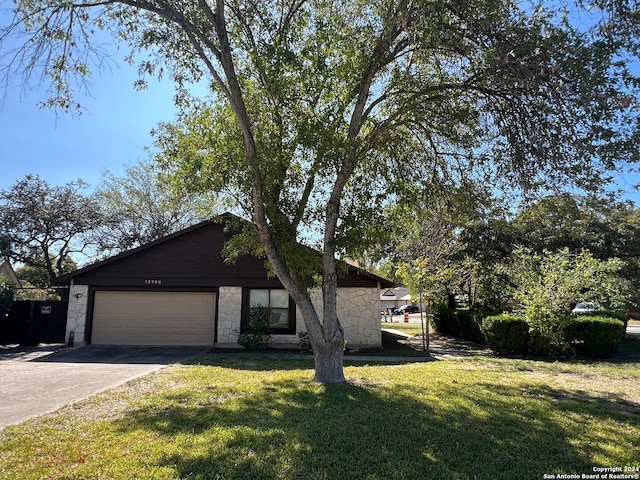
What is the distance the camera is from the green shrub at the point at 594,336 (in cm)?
1280

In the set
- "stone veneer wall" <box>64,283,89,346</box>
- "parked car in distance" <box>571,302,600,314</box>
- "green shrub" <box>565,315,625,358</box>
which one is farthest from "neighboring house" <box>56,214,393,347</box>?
"parked car in distance" <box>571,302,600,314</box>

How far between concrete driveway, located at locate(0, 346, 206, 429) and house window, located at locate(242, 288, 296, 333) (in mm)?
2322

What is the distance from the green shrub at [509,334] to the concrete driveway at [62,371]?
947 centimetres

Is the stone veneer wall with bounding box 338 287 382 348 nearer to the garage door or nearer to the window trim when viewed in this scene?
the window trim

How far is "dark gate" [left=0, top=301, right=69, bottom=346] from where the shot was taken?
16.8 metres

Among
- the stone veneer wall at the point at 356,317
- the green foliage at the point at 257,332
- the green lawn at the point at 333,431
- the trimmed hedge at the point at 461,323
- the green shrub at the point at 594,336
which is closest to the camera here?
the green lawn at the point at 333,431

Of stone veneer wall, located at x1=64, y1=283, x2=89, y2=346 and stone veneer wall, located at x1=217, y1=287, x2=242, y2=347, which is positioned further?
stone veneer wall, located at x1=64, y1=283, x2=89, y2=346

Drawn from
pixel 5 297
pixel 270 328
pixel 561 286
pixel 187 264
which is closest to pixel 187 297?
pixel 187 264

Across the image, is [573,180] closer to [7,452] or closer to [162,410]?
[162,410]

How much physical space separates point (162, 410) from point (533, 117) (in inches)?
307

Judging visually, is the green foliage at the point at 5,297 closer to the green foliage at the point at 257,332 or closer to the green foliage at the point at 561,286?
the green foliage at the point at 257,332

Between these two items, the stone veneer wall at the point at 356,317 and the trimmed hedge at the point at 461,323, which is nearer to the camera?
the stone veneer wall at the point at 356,317

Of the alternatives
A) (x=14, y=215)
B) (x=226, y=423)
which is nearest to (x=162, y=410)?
(x=226, y=423)

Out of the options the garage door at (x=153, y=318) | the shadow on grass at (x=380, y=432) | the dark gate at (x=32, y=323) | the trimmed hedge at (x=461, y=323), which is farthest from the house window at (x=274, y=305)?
the shadow on grass at (x=380, y=432)
